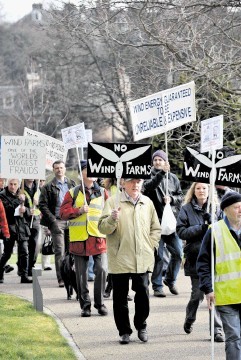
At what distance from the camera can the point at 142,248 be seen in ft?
34.8

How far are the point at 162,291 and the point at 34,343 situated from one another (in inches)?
168

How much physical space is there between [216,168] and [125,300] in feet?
6.18

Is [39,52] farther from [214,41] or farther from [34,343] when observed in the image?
[34,343]

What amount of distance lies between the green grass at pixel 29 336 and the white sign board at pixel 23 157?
314 cm

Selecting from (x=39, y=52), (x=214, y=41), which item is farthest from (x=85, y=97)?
Answer: (x=214, y=41)

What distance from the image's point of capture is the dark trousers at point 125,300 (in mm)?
10672

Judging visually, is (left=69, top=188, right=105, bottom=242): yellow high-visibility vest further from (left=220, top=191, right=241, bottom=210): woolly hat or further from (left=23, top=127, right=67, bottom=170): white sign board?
(left=23, top=127, right=67, bottom=170): white sign board

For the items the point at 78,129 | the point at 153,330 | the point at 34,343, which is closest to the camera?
the point at 34,343

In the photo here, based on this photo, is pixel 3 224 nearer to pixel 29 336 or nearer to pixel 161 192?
pixel 161 192

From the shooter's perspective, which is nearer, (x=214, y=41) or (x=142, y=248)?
(x=142, y=248)

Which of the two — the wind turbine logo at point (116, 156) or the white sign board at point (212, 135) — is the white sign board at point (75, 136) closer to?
the wind turbine logo at point (116, 156)

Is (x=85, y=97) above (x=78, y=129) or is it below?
above

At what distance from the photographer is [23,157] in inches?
639

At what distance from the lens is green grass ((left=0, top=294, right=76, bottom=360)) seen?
970 centimetres
